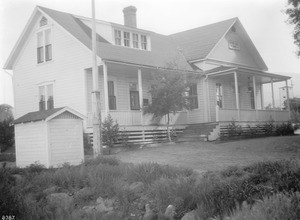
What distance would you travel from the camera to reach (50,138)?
1411cm

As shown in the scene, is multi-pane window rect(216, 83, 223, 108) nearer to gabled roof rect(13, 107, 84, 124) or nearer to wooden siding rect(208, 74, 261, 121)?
wooden siding rect(208, 74, 261, 121)

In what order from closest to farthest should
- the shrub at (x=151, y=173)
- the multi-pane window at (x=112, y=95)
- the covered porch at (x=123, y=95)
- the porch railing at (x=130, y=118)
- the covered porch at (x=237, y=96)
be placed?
the shrub at (x=151, y=173) → the porch railing at (x=130, y=118) → the covered porch at (x=123, y=95) → the multi-pane window at (x=112, y=95) → the covered porch at (x=237, y=96)

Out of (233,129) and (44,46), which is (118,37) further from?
(233,129)

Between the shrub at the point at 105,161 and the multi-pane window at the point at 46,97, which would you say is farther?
the multi-pane window at the point at 46,97

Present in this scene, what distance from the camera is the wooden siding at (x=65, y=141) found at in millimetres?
14164

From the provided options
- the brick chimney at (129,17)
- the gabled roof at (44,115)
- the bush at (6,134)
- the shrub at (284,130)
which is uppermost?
the brick chimney at (129,17)

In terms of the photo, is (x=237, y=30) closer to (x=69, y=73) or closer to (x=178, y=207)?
(x=69, y=73)

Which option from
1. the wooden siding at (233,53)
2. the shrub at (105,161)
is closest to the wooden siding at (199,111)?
the wooden siding at (233,53)

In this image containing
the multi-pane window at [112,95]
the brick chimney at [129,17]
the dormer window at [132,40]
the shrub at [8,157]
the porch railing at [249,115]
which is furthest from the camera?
the brick chimney at [129,17]

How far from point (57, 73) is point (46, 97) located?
1.60 metres

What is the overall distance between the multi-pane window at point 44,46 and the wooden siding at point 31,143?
9.31 m

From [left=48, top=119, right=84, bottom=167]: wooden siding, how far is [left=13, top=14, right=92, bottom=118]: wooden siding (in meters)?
6.33

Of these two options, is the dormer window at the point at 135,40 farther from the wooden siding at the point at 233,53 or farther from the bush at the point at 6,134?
the bush at the point at 6,134

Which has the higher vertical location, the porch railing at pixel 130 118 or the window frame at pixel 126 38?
the window frame at pixel 126 38
